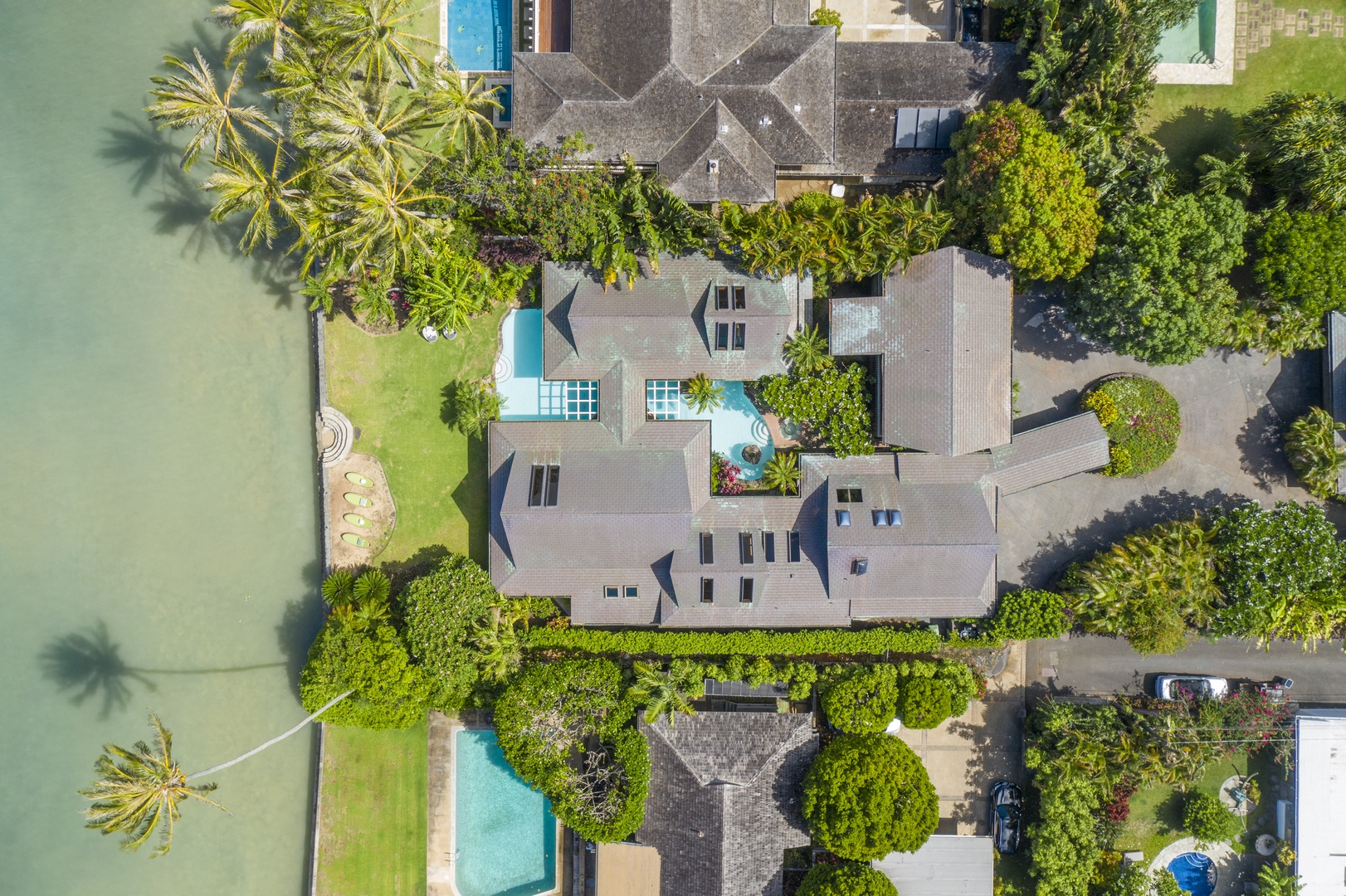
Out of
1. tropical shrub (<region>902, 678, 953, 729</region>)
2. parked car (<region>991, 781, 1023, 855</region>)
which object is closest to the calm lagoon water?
tropical shrub (<region>902, 678, 953, 729</region>)

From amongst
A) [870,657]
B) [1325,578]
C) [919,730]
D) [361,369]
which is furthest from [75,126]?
[1325,578]

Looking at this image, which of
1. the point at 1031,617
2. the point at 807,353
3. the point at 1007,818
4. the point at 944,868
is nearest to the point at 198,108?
the point at 807,353

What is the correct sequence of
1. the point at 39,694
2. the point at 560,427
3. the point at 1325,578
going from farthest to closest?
the point at 39,694, the point at 560,427, the point at 1325,578

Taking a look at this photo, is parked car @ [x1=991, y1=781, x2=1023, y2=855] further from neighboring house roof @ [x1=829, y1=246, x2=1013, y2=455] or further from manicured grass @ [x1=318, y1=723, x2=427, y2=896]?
manicured grass @ [x1=318, y1=723, x2=427, y2=896]

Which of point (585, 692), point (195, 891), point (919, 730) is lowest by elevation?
point (195, 891)

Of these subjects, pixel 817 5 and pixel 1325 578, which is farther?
pixel 817 5

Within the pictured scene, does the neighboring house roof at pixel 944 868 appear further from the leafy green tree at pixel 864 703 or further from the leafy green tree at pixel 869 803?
the leafy green tree at pixel 864 703

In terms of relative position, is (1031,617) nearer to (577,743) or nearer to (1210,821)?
(1210,821)

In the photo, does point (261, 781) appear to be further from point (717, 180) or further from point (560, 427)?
point (717, 180)
